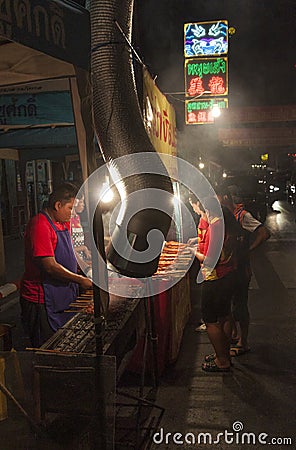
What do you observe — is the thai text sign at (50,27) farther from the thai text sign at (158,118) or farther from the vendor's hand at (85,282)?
the vendor's hand at (85,282)

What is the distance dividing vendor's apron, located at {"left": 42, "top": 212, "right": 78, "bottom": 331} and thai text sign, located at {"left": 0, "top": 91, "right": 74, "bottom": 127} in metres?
2.94

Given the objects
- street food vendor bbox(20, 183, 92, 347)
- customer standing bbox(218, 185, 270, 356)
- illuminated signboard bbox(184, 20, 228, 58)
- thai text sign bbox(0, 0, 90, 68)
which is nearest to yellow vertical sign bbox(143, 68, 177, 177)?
customer standing bbox(218, 185, 270, 356)

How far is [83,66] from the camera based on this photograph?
10.1ft

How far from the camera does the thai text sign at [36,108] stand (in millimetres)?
6827

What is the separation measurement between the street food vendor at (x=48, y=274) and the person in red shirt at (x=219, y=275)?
4.93 ft

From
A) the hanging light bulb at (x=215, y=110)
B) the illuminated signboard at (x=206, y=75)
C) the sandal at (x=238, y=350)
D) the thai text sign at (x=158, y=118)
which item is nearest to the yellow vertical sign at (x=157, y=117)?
the thai text sign at (x=158, y=118)

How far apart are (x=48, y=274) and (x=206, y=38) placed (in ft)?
41.2

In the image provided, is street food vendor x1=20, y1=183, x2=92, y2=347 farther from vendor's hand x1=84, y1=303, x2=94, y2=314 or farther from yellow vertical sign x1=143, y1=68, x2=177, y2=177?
yellow vertical sign x1=143, y1=68, x2=177, y2=177

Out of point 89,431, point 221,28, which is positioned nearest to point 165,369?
point 89,431

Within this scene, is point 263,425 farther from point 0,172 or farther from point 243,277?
point 0,172

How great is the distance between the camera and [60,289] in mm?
4406

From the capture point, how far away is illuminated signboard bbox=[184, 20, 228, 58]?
1452cm

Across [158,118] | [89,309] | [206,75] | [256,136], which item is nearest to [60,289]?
[89,309]

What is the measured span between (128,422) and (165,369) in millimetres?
1184
